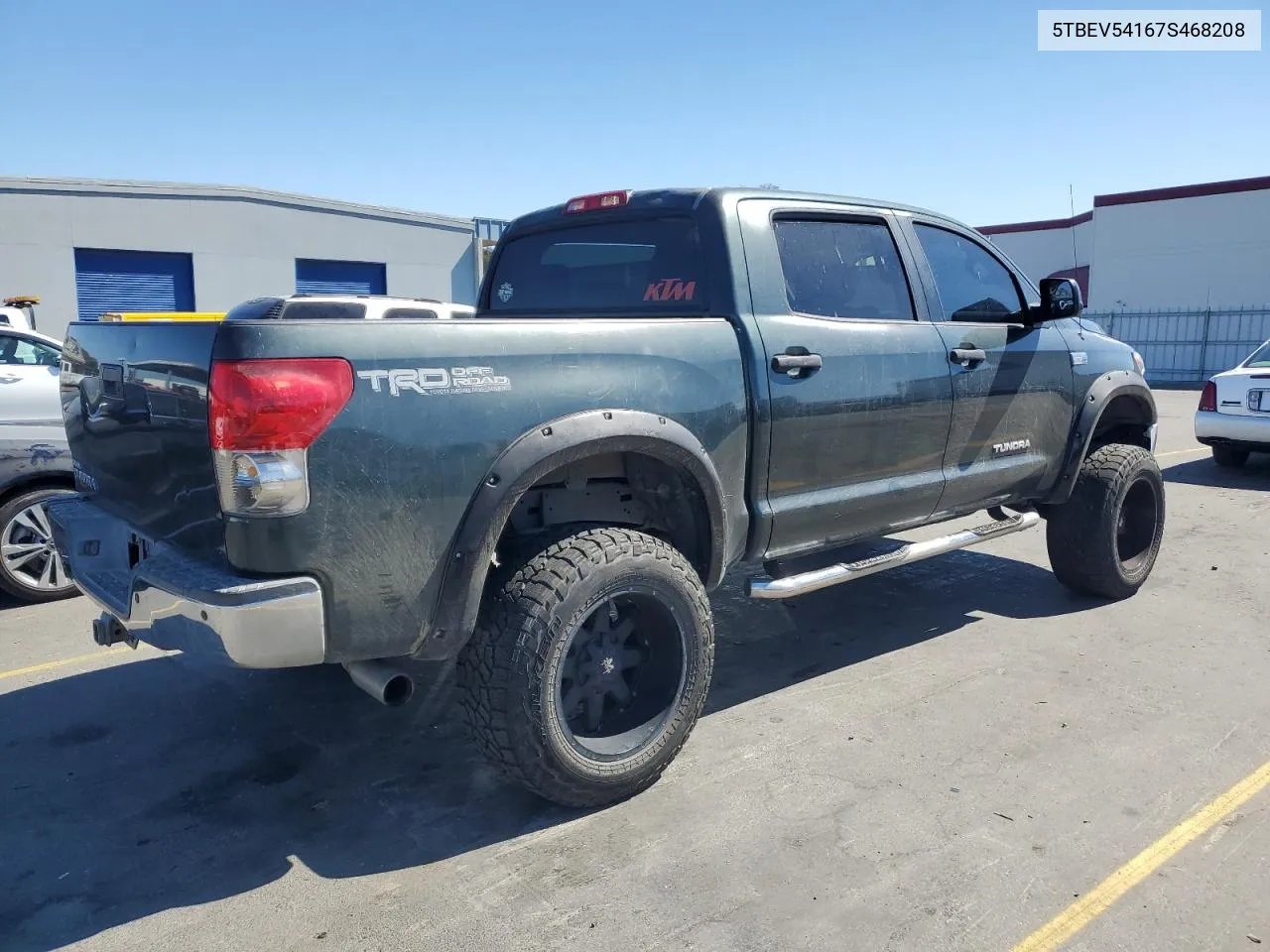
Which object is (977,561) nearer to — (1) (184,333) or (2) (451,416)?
(2) (451,416)

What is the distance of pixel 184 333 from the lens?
2.73 m

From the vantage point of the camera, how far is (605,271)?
421 cm

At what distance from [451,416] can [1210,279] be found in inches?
1067

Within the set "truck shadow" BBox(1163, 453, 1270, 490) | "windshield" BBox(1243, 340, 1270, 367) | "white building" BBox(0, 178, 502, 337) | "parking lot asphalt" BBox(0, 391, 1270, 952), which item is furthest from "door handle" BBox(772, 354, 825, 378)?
"white building" BBox(0, 178, 502, 337)

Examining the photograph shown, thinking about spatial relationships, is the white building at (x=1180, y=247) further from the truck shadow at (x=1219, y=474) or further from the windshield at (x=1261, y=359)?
the truck shadow at (x=1219, y=474)

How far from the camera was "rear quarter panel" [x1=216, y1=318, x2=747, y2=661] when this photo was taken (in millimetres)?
2566

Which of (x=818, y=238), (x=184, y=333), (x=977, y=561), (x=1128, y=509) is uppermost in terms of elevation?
(x=818, y=238)

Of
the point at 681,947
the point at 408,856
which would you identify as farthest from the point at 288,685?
the point at 681,947

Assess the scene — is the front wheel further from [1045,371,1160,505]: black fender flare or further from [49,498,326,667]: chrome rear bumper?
[49,498,326,667]: chrome rear bumper

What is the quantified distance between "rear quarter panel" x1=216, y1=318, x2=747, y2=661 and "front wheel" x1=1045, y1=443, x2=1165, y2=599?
10.9 feet

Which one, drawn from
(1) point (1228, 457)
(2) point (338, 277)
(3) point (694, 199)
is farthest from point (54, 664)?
(2) point (338, 277)

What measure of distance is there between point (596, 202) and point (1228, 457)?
8894mm

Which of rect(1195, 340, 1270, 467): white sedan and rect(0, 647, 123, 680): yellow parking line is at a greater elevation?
rect(1195, 340, 1270, 467): white sedan

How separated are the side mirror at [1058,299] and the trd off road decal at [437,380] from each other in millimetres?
3133
